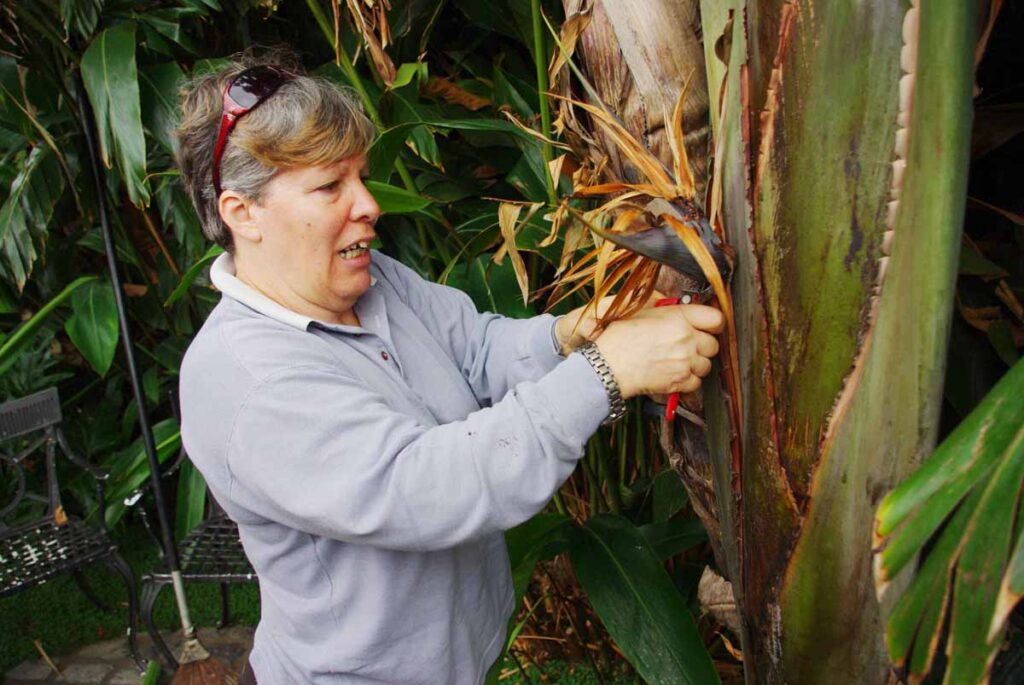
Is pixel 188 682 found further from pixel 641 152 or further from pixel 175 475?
pixel 641 152

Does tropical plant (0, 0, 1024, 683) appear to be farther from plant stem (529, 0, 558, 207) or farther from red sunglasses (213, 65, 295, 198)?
red sunglasses (213, 65, 295, 198)

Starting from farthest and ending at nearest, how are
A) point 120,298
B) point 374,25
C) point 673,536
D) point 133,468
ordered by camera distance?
point 133,468 < point 120,298 < point 673,536 < point 374,25

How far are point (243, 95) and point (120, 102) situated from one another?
101cm

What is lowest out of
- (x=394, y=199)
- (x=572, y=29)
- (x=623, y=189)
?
(x=394, y=199)

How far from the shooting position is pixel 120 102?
6.61 feet

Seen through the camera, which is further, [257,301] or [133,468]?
[133,468]

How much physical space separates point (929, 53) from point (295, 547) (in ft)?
2.87

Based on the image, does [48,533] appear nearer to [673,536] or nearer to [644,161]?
[673,536]

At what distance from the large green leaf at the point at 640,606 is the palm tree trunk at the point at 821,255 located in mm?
411

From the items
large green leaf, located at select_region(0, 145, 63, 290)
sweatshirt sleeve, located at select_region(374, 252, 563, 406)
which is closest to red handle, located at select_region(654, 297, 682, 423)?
sweatshirt sleeve, located at select_region(374, 252, 563, 406)

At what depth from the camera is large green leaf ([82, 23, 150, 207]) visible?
197 centimetres

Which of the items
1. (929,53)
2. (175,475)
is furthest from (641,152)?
(175,475)

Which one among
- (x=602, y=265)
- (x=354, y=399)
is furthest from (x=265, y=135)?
(x=602, y=265)

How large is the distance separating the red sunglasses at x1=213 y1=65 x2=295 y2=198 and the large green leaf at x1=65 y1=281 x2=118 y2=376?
1724mm
